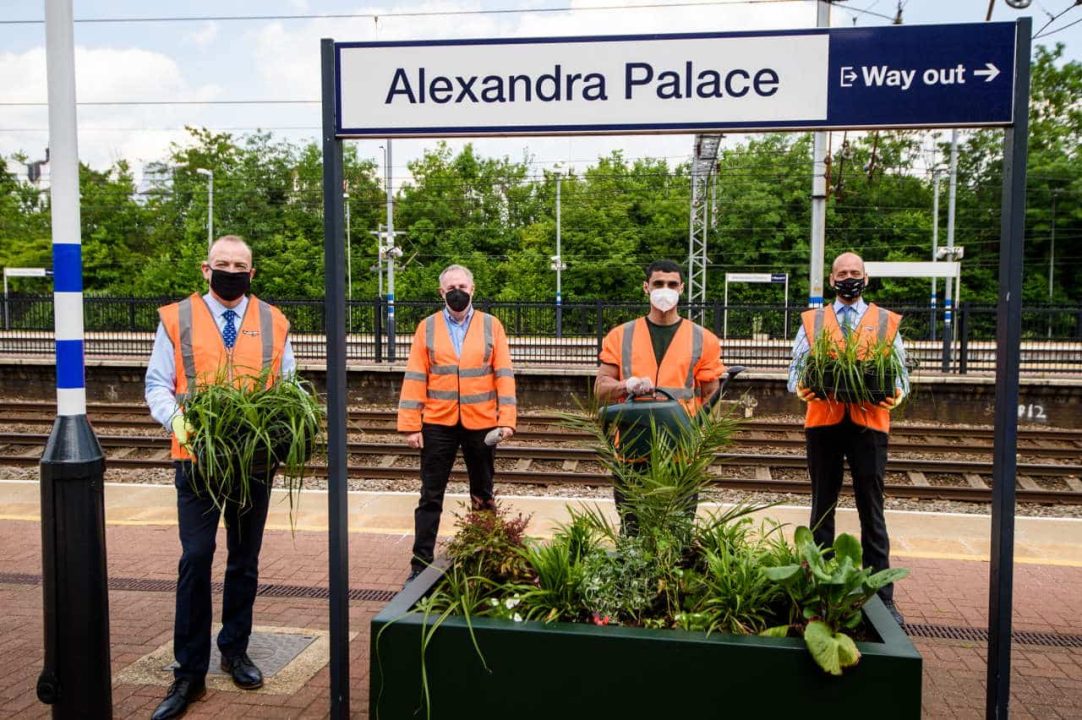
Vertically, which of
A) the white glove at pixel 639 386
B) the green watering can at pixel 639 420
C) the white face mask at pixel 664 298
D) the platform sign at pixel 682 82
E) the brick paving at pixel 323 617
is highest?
the platform sign at pixel 682 82

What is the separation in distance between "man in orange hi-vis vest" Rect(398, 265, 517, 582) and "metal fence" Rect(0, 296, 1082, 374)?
8.26m

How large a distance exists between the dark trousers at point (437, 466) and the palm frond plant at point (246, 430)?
1.77 m

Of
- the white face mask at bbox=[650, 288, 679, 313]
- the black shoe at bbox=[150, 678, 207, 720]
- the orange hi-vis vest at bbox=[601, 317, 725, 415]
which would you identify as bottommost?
the black shoe at bbox=[150, 678, 207, 720]

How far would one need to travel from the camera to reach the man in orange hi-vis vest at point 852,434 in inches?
195

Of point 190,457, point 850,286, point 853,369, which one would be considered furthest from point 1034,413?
point 190,457

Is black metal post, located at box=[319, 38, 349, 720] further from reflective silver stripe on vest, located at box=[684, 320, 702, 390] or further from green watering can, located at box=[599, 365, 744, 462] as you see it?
reflective silver stripe on vest, located at box=[684, 320, 702, 390]

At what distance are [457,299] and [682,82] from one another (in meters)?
2.66

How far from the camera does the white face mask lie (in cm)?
486

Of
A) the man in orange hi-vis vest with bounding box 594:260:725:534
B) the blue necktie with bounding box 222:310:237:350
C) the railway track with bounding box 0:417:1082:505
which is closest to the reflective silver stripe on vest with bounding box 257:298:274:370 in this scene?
the blue necktie with bounding box 222:310:237:350


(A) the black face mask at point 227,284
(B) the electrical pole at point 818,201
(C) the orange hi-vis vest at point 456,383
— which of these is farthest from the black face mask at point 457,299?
(B) the electrical pole at point 818,201

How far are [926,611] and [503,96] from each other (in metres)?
4.11

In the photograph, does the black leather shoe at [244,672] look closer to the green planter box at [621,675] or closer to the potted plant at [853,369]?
the green planter box at [621,675]

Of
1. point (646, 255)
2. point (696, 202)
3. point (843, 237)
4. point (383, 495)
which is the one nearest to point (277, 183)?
point (646, 255)

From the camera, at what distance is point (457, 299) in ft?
18.7
